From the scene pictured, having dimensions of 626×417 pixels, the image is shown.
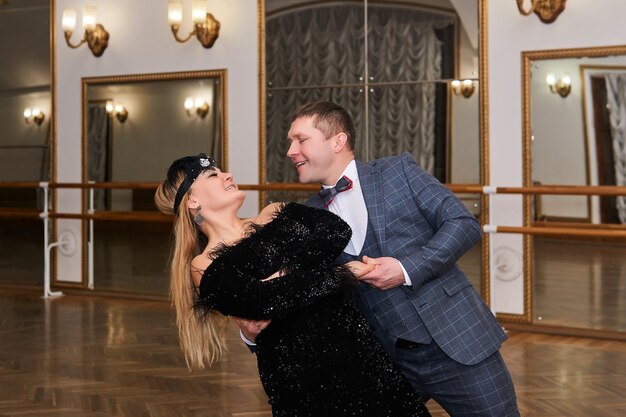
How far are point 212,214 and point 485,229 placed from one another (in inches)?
176

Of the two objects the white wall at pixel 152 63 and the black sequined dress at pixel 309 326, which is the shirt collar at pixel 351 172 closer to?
the black sequined dress at pixel 309 326

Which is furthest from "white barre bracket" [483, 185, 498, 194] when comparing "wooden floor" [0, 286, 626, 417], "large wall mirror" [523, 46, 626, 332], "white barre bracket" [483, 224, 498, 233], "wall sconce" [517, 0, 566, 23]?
"wall sconce" [517, 0, 566, 23]

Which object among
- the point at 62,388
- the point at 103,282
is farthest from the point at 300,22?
the point at 62,388

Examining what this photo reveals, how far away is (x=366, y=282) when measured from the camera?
7.78 ft

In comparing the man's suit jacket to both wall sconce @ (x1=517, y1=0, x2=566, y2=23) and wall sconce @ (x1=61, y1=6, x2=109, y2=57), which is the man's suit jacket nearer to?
wall sconce @ (x1=517, y1=0, x2=566, y2=23)

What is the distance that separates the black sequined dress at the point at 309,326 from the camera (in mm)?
2270

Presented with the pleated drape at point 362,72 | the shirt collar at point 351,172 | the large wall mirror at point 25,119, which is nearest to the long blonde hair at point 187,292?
the shirt collar at point 351,172

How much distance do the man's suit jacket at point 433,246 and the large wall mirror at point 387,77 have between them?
468 centimetres

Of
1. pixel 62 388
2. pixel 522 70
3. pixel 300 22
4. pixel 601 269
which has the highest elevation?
pixel 300 22

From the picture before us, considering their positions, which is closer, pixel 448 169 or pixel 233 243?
pixel 233 243

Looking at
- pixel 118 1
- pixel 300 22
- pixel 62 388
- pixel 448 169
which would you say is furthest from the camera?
pixel 118 1

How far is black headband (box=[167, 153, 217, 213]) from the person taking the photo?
8.42ft

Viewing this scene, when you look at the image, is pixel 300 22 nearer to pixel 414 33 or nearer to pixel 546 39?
pixel 414 33

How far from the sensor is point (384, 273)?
7.67ft
